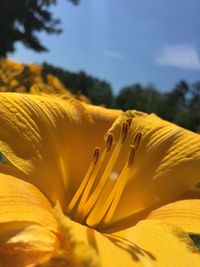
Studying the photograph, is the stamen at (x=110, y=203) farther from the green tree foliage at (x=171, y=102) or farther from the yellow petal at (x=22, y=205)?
the green tree foliage at (x=171, y=102)

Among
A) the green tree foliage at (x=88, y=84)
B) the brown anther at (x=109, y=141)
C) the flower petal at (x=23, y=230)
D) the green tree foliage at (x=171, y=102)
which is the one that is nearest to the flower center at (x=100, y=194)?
the brown anther at (x=109, y=141)

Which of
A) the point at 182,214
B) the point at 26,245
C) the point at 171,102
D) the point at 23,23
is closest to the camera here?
the point at 26,245

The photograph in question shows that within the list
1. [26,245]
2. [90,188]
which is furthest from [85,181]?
[26,245]

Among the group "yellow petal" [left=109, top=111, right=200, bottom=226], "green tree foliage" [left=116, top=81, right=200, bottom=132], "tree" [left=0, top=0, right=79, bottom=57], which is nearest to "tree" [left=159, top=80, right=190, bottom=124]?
"green tree foliage" [left=116, top=81, right=200, bottom=132]

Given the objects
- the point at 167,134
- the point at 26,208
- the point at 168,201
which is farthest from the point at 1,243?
the point at 167,134

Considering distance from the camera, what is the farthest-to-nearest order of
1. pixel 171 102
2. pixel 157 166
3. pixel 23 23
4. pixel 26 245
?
pixel 171 102
pixel 23 23
pixel 157 166
pixel 26 245

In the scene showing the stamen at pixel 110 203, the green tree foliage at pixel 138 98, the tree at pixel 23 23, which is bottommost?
the green tree foliage at pixel 138 98

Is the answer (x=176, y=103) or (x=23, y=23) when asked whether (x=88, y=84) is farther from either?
(x=23, y=23)
